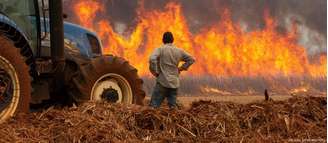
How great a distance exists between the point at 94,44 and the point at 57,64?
2.10m

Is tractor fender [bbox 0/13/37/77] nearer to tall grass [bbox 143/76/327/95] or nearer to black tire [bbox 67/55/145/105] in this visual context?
black tire [bbox 67/55/145/105]

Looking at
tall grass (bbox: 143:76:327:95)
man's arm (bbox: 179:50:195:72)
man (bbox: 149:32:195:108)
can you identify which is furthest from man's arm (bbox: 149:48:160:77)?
tall grass (bbox: 143:76:327:95)

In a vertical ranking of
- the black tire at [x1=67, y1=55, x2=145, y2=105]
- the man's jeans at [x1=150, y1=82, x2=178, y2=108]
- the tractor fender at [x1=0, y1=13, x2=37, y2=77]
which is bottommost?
the man's jeans at [x1=150, y1=82, x2=178, y2=108]

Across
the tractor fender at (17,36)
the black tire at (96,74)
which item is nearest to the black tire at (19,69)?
the tractor fender at (17,36)

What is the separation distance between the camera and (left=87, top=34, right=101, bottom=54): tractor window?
9.99 metres

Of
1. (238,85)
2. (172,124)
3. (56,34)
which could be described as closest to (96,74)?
(56,34)

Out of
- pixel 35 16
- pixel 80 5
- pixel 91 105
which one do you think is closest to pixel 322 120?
pixel 91 105

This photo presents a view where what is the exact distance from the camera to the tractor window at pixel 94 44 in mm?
9992

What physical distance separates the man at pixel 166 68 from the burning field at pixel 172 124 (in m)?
1.58

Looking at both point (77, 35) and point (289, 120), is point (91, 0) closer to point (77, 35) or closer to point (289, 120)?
point (77, 35)

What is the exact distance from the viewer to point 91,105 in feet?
23.3

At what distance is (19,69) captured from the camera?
678 cm

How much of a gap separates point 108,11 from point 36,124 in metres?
17.7

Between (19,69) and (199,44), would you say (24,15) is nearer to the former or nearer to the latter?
(19,69)
